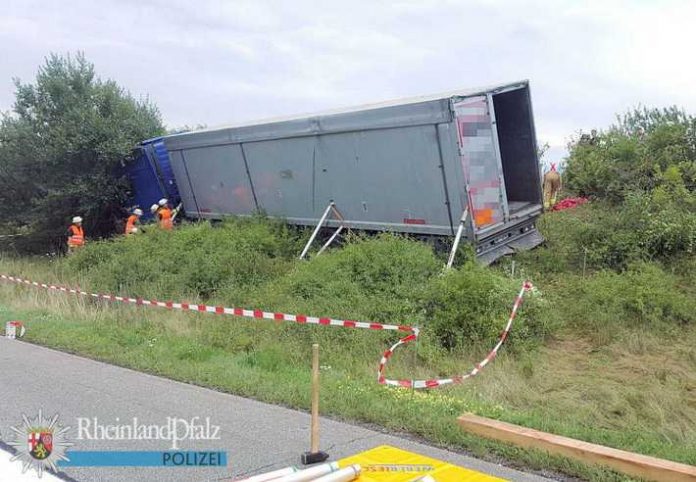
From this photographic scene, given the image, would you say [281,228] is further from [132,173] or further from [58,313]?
[132,173]

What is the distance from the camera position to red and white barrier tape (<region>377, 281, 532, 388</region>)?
24.3 ft

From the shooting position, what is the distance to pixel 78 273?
52.3 feet

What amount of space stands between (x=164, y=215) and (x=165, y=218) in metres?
0.08

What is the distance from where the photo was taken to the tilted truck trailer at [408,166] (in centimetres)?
1120

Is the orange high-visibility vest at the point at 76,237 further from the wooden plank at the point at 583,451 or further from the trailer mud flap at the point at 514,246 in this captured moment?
the wooden plank at the point at 583,451

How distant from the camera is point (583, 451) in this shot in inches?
198

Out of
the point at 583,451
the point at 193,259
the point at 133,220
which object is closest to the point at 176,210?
the point at 133,220

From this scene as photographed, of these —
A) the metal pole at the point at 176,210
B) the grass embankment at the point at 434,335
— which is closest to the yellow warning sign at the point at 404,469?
the grass embankment at the point at 434,335

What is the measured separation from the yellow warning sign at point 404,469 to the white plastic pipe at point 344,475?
4cm

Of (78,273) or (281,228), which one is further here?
(78,273)

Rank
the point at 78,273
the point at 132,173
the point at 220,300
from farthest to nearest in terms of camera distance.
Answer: the point at 132,173 < the point at 78,273 < the point at 220,300

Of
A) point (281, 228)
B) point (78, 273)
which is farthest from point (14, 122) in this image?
point (281, 228)

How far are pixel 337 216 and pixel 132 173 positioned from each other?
27.3ft

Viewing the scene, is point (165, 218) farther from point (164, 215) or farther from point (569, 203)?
point (569, 203)
